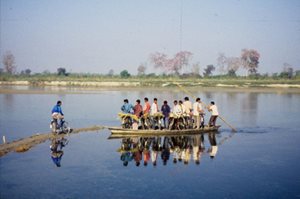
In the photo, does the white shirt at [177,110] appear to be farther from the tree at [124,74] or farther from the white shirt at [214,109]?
the tree at [124,74]

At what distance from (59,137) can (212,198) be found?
1130 cm

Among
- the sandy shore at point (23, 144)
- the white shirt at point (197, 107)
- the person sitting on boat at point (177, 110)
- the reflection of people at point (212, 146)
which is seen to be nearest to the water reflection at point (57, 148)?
the sandy shore at point (23, 144)

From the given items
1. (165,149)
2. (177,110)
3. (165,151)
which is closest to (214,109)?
(177,110)

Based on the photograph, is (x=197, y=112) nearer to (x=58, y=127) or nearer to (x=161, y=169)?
(x=58, y=127)

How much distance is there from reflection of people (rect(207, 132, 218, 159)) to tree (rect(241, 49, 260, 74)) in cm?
9653

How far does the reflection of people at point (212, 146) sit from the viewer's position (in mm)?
16809

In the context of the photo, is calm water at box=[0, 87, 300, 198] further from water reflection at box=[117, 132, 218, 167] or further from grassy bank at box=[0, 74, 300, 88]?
grassy bank at box=[0, 74, 300, 88]

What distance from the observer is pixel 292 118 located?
3195 cm

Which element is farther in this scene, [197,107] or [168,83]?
[168,83]

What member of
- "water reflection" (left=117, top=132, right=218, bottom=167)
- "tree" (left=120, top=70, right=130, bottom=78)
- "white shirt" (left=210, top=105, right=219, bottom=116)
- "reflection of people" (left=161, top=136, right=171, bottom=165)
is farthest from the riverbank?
"reflection of people" (left=161, top=136, right=171, bottom=165)

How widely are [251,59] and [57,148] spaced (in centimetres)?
10397

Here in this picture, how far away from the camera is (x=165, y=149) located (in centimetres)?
1769

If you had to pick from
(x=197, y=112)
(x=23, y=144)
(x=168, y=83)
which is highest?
(x=197, y=112)

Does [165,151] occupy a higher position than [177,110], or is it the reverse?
[177,110]
